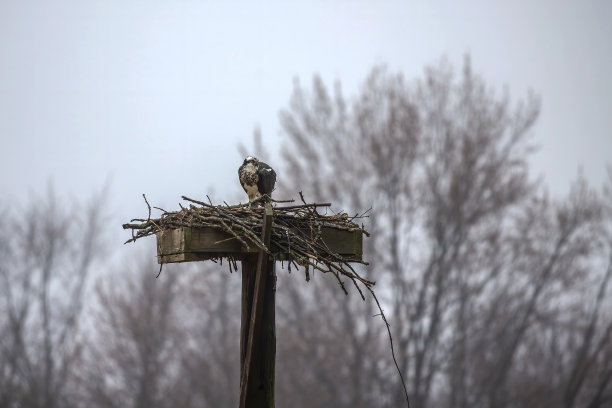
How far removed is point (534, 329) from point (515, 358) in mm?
906

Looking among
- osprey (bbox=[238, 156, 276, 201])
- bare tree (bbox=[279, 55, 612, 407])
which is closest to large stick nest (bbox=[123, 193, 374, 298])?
osprey (bbox=[238, 156, 276, 201])

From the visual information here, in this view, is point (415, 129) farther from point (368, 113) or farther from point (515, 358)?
point (515, 358)

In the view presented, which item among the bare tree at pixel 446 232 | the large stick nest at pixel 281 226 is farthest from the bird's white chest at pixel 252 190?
the bare tree at pixel 446 232

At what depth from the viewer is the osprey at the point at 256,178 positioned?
139 inches

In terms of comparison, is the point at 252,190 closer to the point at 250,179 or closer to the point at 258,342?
the point at 250,179

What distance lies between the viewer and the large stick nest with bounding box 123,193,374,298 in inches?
117

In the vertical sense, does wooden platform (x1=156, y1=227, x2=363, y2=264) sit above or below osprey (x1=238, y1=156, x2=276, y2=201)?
below

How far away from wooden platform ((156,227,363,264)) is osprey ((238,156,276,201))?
44 centimetres

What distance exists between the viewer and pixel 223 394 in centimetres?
1888

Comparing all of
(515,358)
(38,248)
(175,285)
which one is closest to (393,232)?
(515,358)

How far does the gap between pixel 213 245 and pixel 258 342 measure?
0.48 m

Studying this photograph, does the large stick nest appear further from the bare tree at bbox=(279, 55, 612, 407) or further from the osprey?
the bare tree at bbox=(279, 55, 612, 407)

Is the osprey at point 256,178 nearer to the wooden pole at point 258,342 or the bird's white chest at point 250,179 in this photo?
the bird's white chest at point 250,179

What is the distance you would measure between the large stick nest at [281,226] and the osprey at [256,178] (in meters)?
0.29
